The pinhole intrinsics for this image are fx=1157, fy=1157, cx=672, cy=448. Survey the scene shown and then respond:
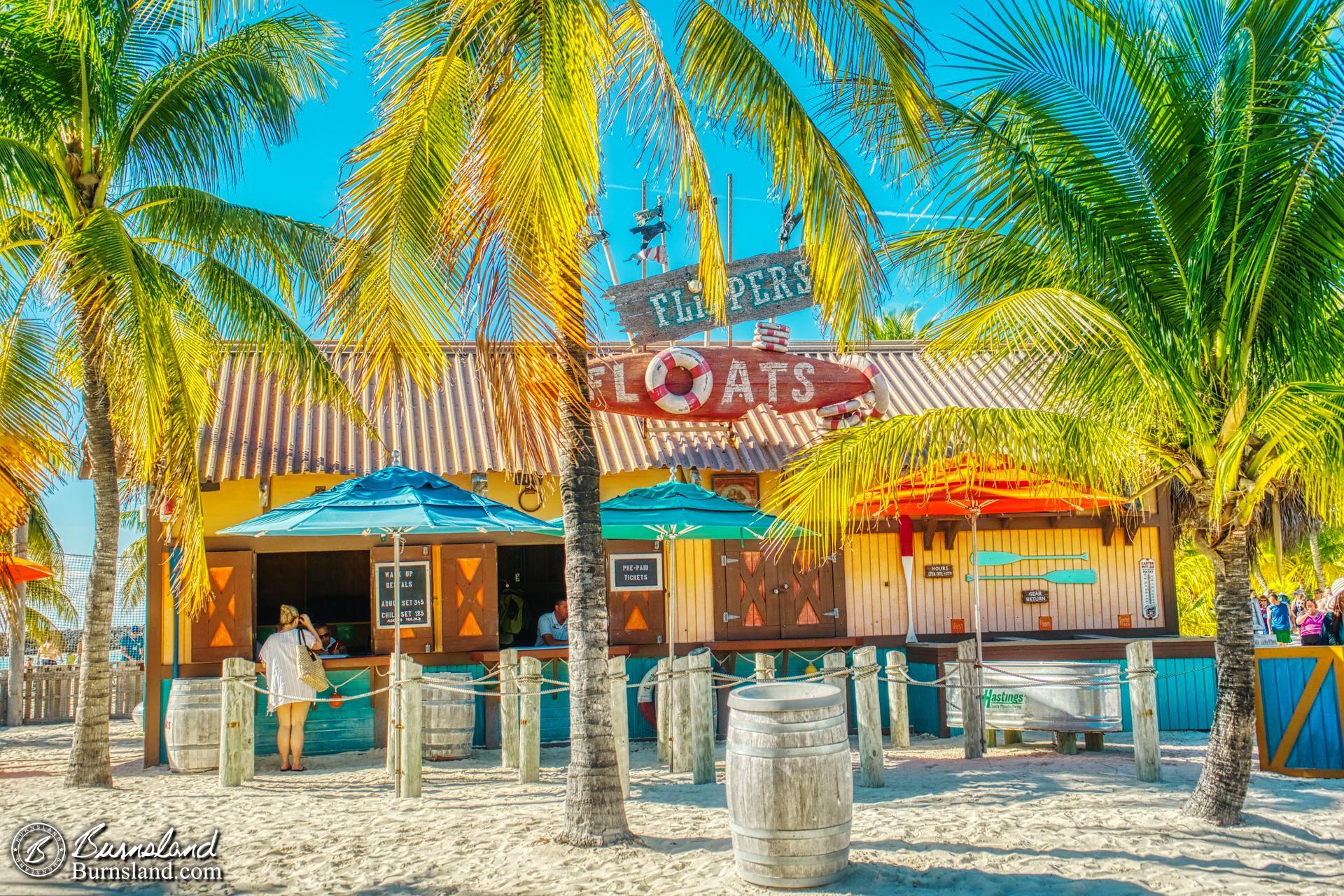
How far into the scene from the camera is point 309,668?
10852 millimetres

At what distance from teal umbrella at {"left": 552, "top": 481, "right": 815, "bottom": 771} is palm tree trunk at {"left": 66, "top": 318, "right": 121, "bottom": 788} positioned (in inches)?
154

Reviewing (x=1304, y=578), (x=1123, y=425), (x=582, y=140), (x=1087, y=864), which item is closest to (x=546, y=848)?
(x=1087, y=864)

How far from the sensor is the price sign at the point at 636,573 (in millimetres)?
12664

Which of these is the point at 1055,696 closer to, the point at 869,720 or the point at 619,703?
the point at 869,720

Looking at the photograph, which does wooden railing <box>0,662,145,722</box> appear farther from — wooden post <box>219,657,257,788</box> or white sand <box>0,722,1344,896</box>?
wooden post <box>219,657,257,788</box>

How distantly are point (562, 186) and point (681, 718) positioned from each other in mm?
5156

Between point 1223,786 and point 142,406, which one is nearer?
point 1223,786

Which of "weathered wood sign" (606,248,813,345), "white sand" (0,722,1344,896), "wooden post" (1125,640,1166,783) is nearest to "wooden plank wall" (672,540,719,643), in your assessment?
"weathered wood sign" (606,248,813,345)

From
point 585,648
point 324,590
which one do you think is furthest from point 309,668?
point 324,590

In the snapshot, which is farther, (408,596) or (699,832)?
(408,596)

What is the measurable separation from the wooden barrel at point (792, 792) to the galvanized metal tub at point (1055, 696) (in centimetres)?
389

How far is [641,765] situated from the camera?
10570mm

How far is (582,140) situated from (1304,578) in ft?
107

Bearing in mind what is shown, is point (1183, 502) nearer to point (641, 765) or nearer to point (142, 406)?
point (641, 765)
